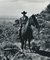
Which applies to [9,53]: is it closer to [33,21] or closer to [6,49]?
[6,49]

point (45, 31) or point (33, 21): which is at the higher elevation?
point (33, 21)

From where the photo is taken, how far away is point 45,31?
1823 inches

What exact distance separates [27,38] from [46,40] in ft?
57.7

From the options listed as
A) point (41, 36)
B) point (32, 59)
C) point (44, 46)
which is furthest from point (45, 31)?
point (32, 59)

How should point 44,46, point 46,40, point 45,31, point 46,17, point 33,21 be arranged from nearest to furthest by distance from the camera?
1. point 33,21
2. point 44,46
3. point 46,40
4. point 45,31
5. point 46,17

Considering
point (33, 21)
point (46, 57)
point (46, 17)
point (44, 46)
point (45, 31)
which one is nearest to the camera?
point (33, 21)

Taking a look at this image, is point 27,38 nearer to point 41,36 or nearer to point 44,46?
point 44,46

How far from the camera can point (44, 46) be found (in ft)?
129

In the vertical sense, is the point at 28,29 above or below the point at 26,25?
below

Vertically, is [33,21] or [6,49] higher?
[33,21]

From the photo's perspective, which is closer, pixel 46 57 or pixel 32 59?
pixel 32 59

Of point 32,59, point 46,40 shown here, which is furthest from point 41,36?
point 32,59

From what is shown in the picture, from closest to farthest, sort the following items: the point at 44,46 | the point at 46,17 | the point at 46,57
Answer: the point at 46,57, the point at 44,46, the point at 46,17

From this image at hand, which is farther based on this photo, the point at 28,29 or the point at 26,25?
the point at 28,29
